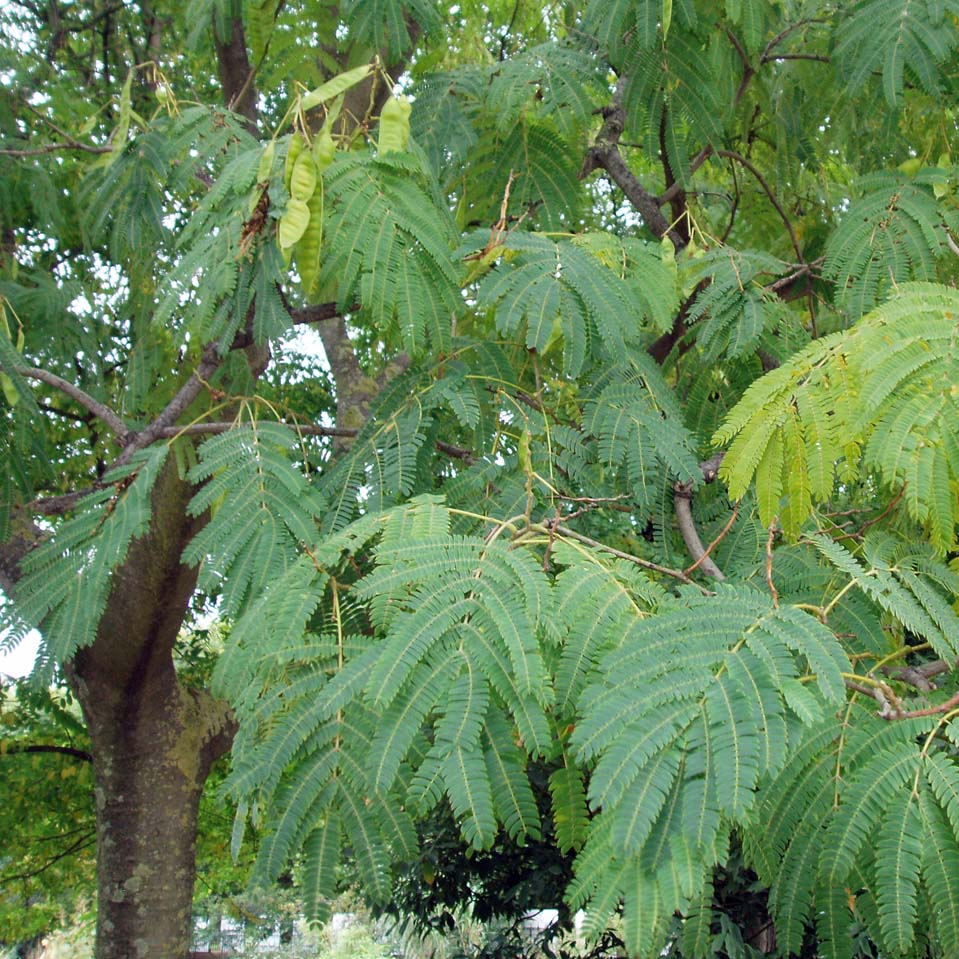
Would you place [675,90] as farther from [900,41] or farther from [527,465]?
[527,465]

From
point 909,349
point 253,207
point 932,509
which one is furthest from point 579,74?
point 932,509

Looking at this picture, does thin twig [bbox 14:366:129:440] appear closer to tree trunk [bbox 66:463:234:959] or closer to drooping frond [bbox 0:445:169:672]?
drooping frond [bbox 0:445:169:672]

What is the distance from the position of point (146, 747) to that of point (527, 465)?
324cm

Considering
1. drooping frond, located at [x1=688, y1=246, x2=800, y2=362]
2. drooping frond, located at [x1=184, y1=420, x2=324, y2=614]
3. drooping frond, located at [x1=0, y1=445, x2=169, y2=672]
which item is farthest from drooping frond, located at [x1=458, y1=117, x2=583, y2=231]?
drooping frond, located at [x1=0, y1=445, x2=169, y2=672]

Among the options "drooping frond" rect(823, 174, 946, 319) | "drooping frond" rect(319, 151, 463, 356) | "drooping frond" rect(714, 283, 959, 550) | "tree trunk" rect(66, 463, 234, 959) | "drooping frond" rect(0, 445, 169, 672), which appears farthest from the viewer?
"tree trunk" rect(66, 463, 234, 959)

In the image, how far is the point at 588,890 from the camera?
1.69 meters

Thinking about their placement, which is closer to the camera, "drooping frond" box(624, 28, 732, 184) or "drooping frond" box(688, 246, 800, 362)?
"drooping frond" box(688, 246, 800, 362)

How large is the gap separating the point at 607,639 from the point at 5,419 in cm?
307

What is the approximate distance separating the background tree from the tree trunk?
0.02 metres

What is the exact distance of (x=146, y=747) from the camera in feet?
16.8

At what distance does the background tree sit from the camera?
70.0 inches

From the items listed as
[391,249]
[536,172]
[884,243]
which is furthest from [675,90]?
[391,249]

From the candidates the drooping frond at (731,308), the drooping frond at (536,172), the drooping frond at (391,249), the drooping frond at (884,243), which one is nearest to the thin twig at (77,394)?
the drooping frond at (391,249)

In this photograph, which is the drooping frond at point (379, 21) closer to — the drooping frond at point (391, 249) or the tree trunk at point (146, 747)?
the drooping frond at point (391, 249)
